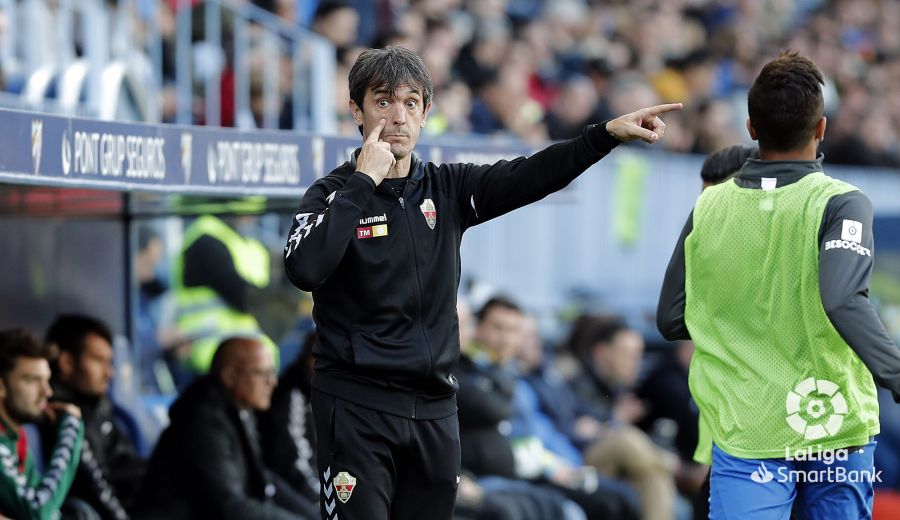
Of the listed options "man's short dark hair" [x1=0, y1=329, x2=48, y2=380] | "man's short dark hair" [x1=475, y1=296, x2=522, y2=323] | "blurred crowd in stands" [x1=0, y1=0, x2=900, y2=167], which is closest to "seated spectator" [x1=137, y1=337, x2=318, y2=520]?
"man's short dark hair" [x1=0, y1=329, x2=48, y2=380]

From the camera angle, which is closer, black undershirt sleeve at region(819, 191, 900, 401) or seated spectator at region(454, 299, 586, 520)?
black undershirt sleeve at region(819, 191, 900, 401)

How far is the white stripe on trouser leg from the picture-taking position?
4.36m

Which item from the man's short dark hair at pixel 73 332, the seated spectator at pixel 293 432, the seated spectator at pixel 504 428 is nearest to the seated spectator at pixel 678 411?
the seated spectator at pixel 504 428

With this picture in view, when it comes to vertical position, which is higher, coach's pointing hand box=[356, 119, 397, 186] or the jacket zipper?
coach's pointing hand box=[356, 119, 397, 186]

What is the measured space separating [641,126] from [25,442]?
122 inches

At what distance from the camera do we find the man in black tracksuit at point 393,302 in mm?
4297

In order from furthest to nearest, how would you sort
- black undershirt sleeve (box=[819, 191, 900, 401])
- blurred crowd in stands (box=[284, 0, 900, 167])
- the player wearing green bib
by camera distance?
blurred crowd in stands (box=[284, 0, 900, 167])
the player wearing green bib
black undershirt sleeve (box=[819, 191, 900, 401])

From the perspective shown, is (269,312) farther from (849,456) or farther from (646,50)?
(646,50)

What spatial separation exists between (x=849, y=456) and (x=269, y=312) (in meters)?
4.58

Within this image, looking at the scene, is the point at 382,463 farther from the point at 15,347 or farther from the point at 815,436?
the point at 15,347

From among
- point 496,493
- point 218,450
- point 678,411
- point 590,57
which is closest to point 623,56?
point 590,57

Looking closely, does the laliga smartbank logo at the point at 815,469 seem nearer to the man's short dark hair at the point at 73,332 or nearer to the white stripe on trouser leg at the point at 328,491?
the white stripe on trouser leg at the point at 328,491

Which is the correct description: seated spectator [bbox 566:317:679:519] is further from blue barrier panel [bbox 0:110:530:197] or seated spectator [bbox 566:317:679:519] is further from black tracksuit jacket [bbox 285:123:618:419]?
black tracksuit jacket [bbox 285:123:618:419]

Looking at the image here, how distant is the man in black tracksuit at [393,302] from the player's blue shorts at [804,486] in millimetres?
805
